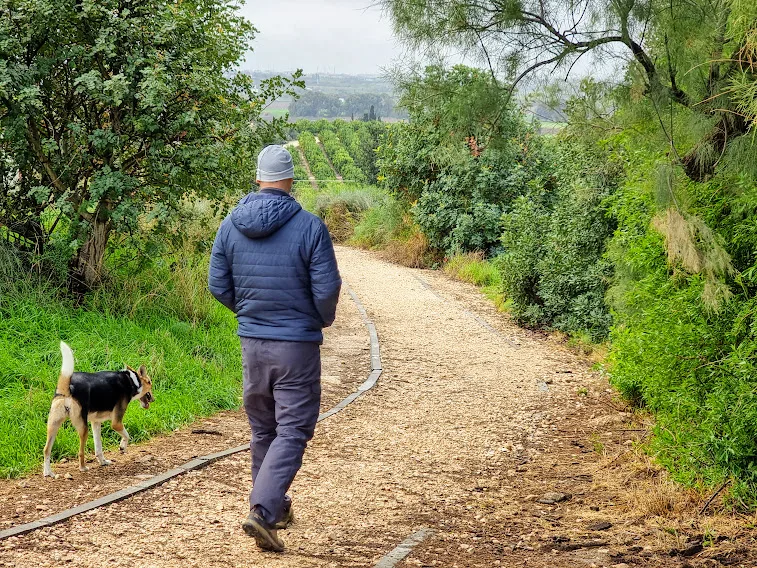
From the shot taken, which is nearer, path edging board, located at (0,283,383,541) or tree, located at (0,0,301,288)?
path edging board, located at (0,283,383,541)

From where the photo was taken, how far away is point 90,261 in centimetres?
899

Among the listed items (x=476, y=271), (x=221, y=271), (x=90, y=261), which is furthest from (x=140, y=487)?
(x=476, y=271)

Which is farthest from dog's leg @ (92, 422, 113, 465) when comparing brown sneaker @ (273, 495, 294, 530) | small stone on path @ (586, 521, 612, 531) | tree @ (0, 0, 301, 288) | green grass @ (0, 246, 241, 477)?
small stone on path @ (586, 521, 612, 531)

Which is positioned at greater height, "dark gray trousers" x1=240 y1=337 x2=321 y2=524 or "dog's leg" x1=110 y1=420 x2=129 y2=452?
"dark gray trousers" x1=240 y1=337 x2=321 y2=524

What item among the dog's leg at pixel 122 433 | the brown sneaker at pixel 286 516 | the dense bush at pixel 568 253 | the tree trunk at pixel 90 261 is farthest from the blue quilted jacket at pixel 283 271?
the dense bush at pixel 568 253

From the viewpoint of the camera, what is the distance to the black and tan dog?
542 cm

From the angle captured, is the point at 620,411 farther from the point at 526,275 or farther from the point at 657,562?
the point at 526,275

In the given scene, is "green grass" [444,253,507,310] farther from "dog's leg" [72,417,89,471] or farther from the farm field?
"dog's leg" [72,417,89,471]

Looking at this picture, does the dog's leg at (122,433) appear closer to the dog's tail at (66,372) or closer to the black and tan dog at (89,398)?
the black and tan dog at (89,398)

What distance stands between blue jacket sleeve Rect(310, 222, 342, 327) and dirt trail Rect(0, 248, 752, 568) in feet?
4.49

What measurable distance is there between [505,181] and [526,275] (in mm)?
6976

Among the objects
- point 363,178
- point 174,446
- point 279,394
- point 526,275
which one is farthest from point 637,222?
point 363,178

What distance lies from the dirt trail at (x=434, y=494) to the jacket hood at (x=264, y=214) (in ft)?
5.69

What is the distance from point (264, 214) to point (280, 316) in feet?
1.79
